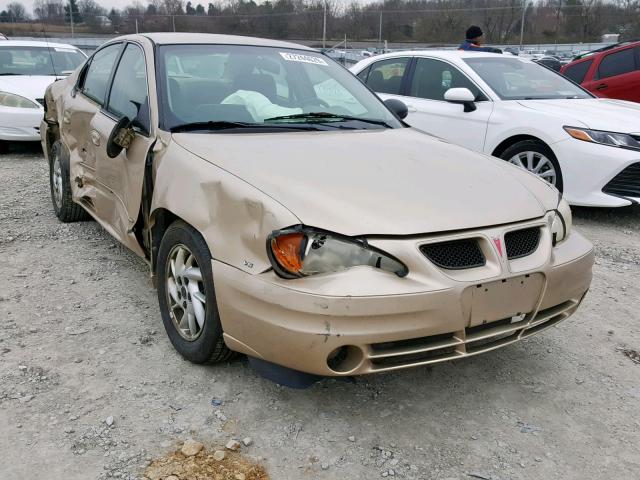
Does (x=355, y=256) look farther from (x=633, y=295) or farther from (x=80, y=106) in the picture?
(x=80, y=106)

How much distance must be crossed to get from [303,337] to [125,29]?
2806 cm

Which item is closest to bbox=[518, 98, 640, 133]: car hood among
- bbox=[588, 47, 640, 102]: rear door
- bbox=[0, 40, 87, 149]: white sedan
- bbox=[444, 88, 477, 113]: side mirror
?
bbox=[444, 88, 477, 113]: side mirror

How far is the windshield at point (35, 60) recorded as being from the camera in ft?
30.0

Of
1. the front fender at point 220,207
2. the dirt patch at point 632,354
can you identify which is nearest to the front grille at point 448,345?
the front fender at point 220,207

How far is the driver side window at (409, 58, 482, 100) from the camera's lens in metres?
6.12

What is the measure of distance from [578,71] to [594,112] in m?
4.45

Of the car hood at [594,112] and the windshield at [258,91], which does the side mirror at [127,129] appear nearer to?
the windshield at [258,91]

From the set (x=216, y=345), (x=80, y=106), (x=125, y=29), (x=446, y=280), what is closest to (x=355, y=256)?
(x=446, y=280)

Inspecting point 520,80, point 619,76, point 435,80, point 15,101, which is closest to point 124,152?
point 435,80

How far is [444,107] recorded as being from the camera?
6195mm

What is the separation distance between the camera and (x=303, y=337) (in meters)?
2.18

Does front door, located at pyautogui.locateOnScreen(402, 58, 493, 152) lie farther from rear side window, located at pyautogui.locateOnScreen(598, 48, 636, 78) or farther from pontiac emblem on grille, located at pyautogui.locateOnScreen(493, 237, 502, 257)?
rear side window, located at pyautogui.locateOnScreen(598, 48, 636, 78)

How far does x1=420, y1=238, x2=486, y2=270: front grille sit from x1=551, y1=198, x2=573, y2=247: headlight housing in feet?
1.82

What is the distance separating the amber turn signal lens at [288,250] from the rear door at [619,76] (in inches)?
317
